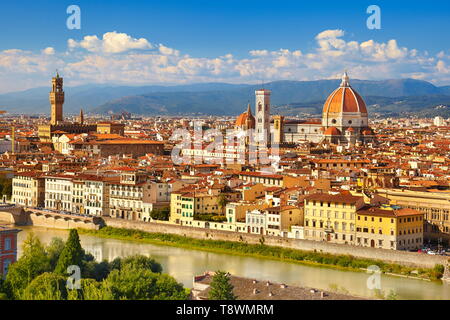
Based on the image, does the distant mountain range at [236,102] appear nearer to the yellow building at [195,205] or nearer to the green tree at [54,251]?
the yellow building at [195,205]

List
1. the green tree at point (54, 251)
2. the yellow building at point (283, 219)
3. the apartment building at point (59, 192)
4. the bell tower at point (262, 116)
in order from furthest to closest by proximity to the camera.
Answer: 1. the bell tower at point (262, 116)
2. the apartment building at point (59, 192)
3. the yellow building at point (283, 219)
4. the green tree at point (54, 251)

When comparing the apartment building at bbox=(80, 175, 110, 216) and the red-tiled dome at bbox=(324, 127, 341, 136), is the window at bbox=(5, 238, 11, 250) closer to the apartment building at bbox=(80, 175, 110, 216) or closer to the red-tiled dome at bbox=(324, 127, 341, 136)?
the apartment building at bbox=(80, 175, 110, 216)

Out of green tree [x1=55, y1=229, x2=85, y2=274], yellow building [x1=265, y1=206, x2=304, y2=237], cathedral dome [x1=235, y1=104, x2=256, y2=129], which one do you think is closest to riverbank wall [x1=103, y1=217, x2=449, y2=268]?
yellow building [x1=265, y1=206, x2=304, y2=237]

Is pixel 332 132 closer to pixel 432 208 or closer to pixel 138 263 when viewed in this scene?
pixel 432 208

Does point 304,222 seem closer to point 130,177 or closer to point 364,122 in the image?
point 130,177

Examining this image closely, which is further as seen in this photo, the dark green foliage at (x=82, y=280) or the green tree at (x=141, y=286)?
the green tree at (x=141, y=286)

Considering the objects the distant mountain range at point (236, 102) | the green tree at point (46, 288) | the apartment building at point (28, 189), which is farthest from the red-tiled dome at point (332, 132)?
the distant mountain range at point (236, 102)

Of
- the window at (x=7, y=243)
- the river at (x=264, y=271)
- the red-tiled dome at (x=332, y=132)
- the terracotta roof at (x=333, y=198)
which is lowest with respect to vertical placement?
the river at (x=264, y=271)
